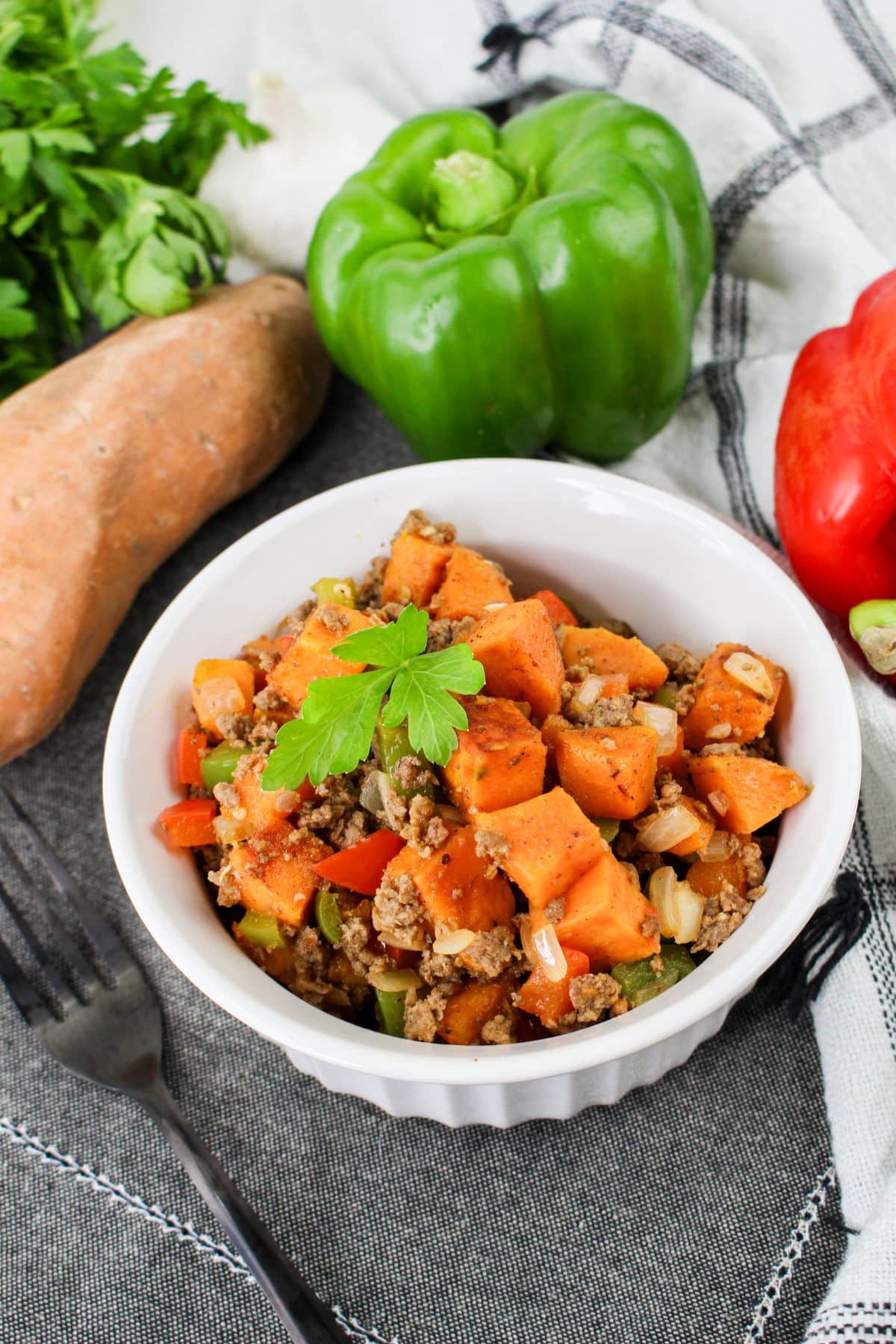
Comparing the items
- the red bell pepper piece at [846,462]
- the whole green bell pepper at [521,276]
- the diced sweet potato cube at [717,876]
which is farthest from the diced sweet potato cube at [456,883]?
the whole green bell pepper at [521,276]

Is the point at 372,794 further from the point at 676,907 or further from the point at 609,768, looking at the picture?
the point at 676,907

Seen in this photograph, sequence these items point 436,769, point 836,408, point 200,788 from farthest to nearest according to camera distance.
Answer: point 836,408
point 200,788
point 436,769

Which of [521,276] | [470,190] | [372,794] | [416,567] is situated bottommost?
[372,794]

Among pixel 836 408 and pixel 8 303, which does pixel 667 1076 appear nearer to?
pixel 836 408

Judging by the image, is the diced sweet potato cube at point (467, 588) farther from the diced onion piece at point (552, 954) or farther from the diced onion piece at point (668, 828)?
the diced onion piece at point (552, 954)

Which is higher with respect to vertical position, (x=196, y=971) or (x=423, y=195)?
(x=423, y=195)

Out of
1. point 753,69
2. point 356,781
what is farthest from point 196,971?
Result: point 753,69

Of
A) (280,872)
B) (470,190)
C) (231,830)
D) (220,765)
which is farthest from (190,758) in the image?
(470,190)

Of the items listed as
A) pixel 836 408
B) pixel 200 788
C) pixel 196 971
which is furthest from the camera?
pixel 836 408
